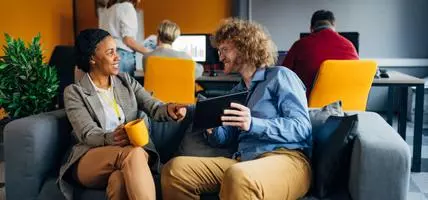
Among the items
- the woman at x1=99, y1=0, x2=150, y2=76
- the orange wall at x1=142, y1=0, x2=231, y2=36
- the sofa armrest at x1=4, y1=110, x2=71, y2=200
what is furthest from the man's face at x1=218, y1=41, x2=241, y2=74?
the orange wall at x1=142, y1=0, x2=231, y2=36

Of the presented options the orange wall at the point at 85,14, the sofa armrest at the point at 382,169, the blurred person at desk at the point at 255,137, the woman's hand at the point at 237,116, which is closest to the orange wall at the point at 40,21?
the orange wall at the point at 85,14

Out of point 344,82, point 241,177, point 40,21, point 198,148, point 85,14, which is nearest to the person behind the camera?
point 241,177

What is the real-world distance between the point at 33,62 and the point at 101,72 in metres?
0.73

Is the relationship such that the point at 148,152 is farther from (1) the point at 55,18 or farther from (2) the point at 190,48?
(1) the point at 55,18

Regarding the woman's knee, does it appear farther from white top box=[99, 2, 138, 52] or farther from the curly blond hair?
white top box=[99, 2, 138, 52]

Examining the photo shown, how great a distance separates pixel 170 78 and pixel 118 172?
1778 millimetres

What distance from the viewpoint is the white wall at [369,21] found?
5840 millimetres

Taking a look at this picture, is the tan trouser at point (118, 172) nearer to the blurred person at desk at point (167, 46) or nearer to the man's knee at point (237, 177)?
the man's knee at point (237, 177)

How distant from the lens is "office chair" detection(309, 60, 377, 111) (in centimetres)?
325

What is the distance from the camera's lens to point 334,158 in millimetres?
1934

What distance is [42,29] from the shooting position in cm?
543

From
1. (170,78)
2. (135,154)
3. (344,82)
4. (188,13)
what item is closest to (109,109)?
(135,154)

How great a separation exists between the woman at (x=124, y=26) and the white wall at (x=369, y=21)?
217 cm

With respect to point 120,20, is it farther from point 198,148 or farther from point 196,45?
point 198,148
